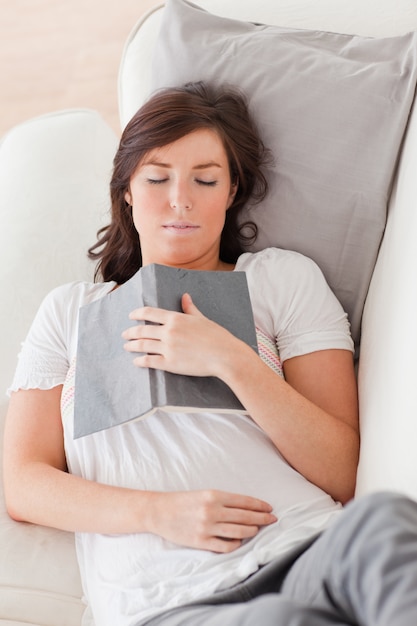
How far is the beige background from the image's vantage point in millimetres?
3094

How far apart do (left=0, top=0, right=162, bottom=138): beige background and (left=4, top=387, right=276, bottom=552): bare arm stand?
1.72 metres

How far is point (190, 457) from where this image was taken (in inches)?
52.6

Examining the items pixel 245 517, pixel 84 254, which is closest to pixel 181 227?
pixel 84 254

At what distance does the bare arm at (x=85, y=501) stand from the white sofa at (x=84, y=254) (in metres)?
0.10

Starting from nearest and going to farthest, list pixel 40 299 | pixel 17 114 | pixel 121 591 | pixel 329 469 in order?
pixel 121 591, pixel 329 469, pixel 40 299, pixel 17 114

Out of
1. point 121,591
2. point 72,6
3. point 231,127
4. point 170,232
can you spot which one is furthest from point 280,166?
point 72,6

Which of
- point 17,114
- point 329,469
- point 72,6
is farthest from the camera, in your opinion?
point 72,6

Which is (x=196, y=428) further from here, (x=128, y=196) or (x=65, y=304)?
(x=128, y=196)

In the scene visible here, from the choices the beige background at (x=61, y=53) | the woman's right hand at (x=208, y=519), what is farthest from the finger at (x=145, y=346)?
the beige background at (x=61, y=53)

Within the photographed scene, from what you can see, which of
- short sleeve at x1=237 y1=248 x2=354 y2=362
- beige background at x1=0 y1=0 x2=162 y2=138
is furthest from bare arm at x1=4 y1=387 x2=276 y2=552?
beige background at x1=0 y1=0 x2=162 y2=138

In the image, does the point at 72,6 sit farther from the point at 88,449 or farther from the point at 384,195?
the point at 88,449

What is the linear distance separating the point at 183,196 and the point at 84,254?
1.42 ft

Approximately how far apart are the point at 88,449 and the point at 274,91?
2.43ft

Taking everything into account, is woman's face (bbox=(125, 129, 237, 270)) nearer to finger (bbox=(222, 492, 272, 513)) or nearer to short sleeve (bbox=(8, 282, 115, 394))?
short sleeve (bbox=(8, 282, 115, 394))
